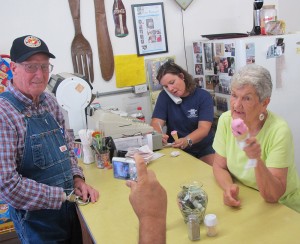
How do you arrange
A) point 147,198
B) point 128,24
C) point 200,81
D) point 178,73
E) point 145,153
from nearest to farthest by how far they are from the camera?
1. point 147,198
2. point 145,153
3. point 178,73
4. point 128,24
5. point 200,81

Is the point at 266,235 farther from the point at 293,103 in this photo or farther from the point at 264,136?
the point at 293,103

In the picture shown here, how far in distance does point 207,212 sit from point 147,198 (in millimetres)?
551

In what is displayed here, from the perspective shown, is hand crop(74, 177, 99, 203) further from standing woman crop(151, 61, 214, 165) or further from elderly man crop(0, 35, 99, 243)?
standing woman crop(151, 61, 214, 165)

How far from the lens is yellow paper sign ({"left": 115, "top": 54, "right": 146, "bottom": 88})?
8.86 ft

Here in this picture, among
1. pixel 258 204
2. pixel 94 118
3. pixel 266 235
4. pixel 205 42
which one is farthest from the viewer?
pixel 205 42

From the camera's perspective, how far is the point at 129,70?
2740 millimetres

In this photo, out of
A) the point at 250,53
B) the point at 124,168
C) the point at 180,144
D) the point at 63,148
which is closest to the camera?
the point at 63,148

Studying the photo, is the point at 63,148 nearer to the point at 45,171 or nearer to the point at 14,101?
the point at 45,171

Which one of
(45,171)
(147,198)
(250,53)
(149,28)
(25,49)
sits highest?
(149,28)

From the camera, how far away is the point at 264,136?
1.43 m

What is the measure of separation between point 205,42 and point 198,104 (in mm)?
601

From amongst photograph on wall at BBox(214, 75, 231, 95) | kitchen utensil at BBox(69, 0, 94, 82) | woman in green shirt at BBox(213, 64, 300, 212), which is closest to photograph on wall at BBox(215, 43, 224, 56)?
photograph on wall at BBox(214, 75, 231, 95)

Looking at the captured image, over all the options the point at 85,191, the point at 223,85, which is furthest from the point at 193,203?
the point at 223,85

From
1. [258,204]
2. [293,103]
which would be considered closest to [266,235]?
[258,204]
